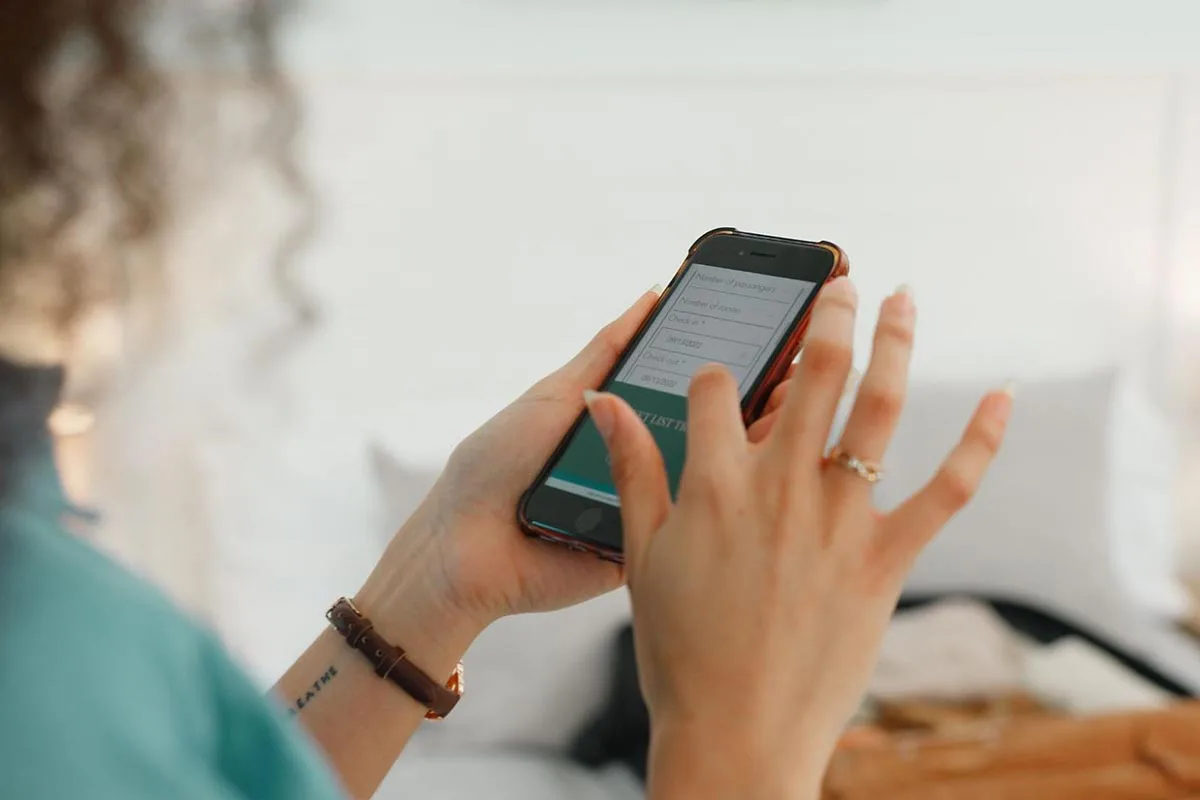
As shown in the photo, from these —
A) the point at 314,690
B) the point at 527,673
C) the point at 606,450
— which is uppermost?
the point at 606,450

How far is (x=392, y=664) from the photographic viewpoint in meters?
0.58

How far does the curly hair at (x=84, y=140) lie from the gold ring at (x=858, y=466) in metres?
0.24

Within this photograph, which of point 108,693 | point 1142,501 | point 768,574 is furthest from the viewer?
point 1142,501

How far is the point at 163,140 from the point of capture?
0.33 m

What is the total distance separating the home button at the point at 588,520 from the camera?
550 mm

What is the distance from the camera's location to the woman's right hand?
1.18ft

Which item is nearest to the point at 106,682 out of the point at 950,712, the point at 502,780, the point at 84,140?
the point at 84,140

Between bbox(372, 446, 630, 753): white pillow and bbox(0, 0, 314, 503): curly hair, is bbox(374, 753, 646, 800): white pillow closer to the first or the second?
bbox(372, 446, 630, 753): white pillow

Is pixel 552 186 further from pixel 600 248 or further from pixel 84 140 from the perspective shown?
pixel 84 140

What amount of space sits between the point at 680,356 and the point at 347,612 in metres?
0.23

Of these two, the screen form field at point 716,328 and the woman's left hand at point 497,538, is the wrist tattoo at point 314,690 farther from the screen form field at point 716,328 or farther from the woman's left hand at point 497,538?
the screen form field at point 716,328

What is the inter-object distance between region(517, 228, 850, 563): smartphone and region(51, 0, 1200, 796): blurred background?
745 millimetres

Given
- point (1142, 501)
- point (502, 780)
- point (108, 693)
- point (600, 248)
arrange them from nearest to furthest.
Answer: point (108, 693) < point (502, 780) < point (600, 248) < point (1142, 501)

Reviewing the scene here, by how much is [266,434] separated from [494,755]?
52cm
